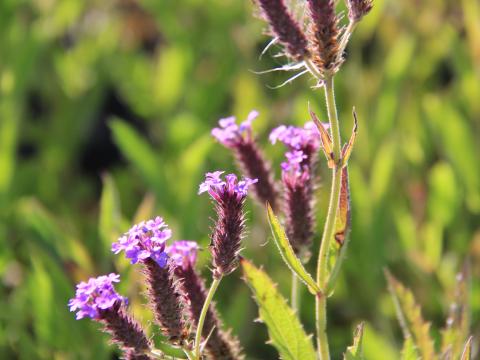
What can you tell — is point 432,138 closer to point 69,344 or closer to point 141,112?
point 141,112

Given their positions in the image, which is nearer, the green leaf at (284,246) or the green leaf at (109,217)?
the green leaf at (284,246)

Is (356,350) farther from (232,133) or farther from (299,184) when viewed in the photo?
(232,133)

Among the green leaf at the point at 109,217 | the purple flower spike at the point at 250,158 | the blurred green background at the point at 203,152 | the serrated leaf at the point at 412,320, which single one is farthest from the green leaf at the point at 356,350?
the green leaf at the point at 109,217

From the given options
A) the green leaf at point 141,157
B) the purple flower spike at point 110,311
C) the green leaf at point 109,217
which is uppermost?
the green leaf at point 141,157

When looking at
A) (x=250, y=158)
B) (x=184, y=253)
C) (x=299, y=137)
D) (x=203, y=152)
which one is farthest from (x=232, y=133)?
(x=203, y=152)

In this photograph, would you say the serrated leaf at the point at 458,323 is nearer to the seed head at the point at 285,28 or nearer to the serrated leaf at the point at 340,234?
the serrated leaf at the point at 340,234

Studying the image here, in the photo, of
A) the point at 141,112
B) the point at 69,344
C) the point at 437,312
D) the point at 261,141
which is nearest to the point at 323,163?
the point at 261,141
